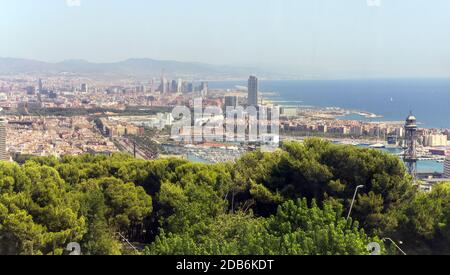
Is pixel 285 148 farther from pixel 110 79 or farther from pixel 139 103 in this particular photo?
pixel 139 103

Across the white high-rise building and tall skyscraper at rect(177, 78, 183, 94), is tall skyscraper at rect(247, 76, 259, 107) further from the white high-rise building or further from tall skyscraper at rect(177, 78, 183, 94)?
the white high-rise building

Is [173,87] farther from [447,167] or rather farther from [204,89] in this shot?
[447,167]

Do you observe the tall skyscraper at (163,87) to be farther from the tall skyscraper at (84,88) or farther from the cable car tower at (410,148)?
the cable car tower at (410,148)

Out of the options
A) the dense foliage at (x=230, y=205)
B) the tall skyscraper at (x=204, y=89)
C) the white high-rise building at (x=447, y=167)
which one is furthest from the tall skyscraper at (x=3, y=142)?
the white high-rise building at (x=447, y=167)

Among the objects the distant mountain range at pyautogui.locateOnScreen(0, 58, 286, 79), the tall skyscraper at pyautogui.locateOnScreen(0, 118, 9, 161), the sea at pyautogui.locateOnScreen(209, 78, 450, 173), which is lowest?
the tall skyscraper at pyautogui.locateOnScreen(0, 118, 9, 161)

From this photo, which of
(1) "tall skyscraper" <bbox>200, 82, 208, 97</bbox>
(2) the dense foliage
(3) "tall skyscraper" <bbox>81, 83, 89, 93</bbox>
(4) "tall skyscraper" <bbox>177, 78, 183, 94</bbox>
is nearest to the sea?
(1) "tall skyscraper" <bbox>200, 82, 208, 97</bbox>

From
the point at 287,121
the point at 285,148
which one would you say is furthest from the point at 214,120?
the point at 285,148

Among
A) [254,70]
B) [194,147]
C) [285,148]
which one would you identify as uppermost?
[254,70]
